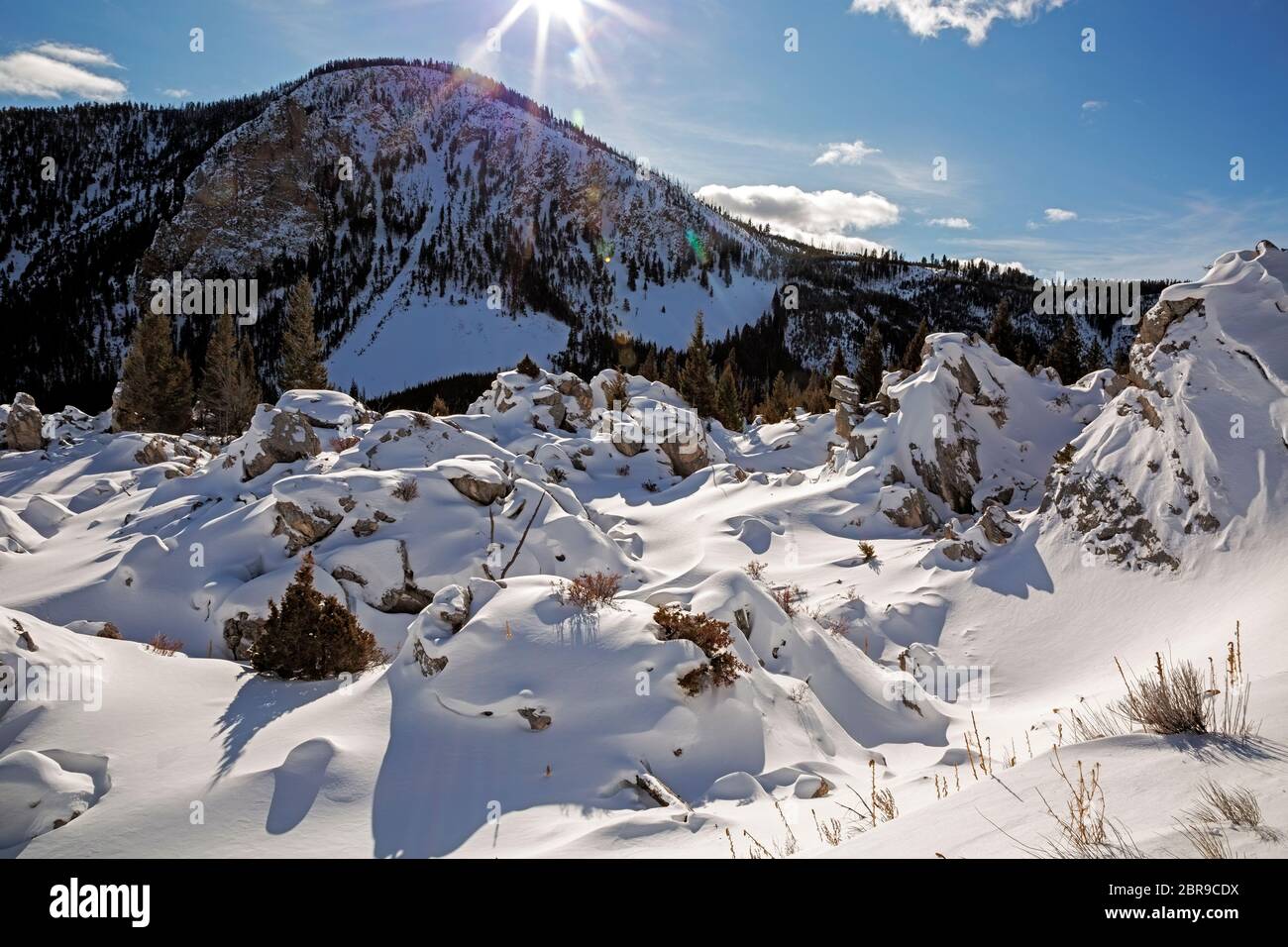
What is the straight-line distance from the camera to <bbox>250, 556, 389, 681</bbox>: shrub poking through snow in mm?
8805

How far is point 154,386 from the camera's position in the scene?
51000 millimetres

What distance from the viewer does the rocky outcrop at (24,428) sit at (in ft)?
118

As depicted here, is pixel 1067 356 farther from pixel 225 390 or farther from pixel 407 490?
pixel 225 390

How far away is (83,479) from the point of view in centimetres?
2681

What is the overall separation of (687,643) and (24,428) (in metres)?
48.4

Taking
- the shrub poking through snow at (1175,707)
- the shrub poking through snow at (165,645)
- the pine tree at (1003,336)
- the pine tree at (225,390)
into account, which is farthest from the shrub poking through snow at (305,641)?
the pine tree at (1003,336)

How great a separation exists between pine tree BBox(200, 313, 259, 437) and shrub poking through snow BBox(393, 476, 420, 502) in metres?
44.4

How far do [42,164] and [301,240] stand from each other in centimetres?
7272

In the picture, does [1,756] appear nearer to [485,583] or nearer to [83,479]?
[485,583]

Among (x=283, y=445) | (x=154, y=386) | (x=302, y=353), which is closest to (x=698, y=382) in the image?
(x=302, y=353)

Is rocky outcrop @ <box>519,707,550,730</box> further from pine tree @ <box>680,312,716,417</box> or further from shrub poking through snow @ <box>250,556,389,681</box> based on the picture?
pine tree @ <box>680,312,716,417</box>

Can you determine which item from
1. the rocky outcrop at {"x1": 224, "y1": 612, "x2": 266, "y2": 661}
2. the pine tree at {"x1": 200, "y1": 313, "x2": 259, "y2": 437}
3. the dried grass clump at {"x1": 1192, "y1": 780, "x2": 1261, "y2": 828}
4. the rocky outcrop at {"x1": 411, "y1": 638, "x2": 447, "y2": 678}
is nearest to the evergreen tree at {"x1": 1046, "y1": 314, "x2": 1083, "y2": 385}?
the rocky outcrop at {"x1": 411, "y1": 638, "x2": 447, "y2": 678}

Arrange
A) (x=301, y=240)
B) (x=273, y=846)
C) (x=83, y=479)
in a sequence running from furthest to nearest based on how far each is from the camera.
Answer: (x=301, y=240), (x=83, y=479), (x=273, y=846)

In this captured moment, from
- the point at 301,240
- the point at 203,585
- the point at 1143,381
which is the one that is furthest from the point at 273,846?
the point at 301,240
